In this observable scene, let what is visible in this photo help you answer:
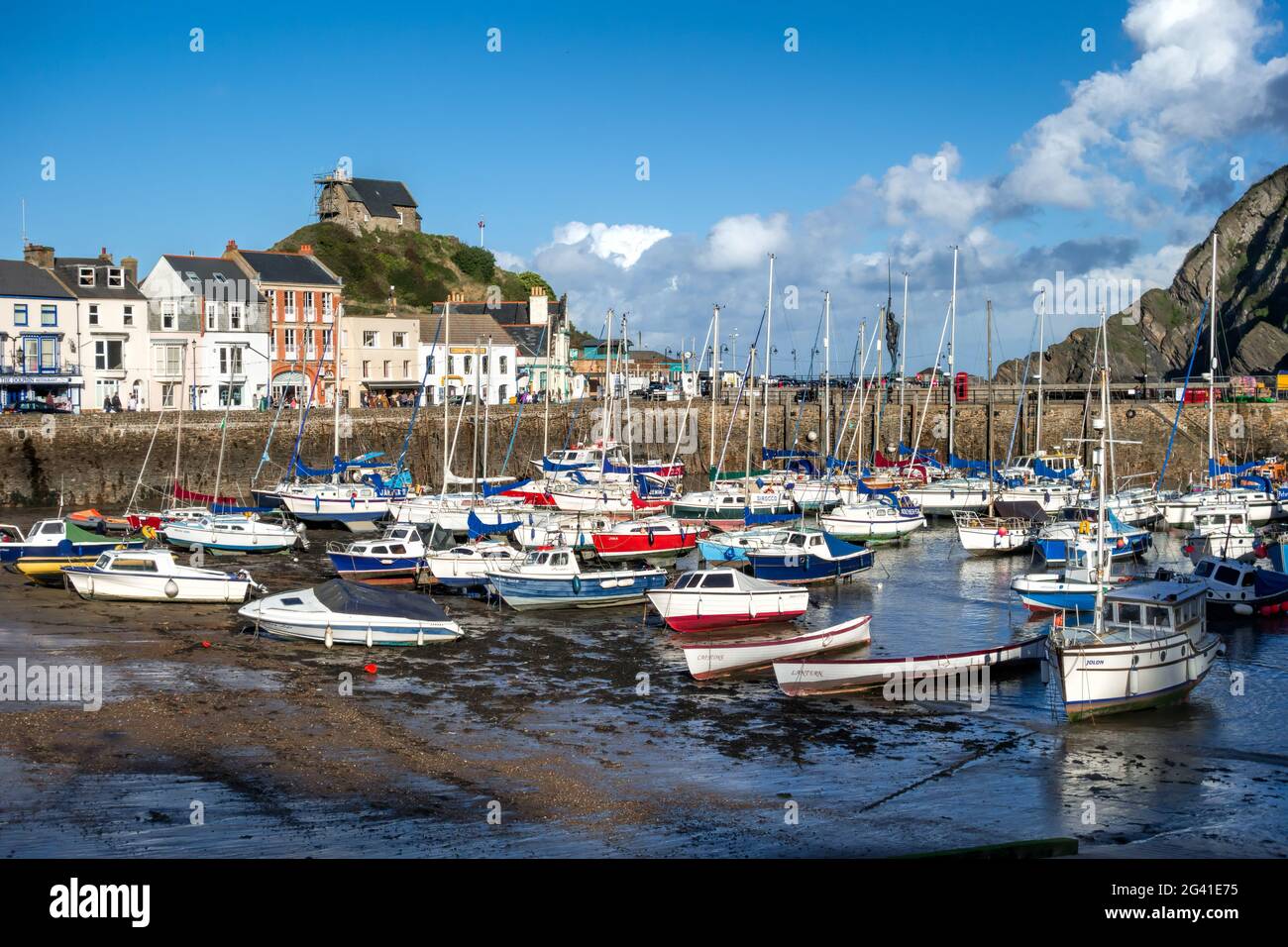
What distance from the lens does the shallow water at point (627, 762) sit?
63.0ft

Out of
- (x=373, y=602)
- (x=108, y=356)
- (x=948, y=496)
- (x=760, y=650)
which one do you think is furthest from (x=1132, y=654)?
(x=108, y=356)

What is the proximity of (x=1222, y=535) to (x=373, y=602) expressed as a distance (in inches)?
1222

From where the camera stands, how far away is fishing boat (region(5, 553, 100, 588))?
127 ft

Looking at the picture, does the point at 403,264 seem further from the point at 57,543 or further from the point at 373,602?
the point at 373,602

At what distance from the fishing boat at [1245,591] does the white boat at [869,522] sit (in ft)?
53.5

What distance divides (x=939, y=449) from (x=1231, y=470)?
62.6ft

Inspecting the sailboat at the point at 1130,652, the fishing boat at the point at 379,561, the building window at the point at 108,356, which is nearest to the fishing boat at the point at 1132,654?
the sailboat at the point at 1130,652

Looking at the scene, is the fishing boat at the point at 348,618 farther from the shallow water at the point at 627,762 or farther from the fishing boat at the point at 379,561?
the fishing boat at the point at 379,561

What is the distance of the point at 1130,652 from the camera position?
26.3 metres

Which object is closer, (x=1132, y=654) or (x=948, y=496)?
(x=1132, y=654)

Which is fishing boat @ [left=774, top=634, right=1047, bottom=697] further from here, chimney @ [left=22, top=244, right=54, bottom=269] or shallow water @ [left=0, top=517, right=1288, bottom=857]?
chimney @ [left=22, top=244, right=54, bottom=269]

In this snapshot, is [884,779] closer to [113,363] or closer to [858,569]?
[858,569]
